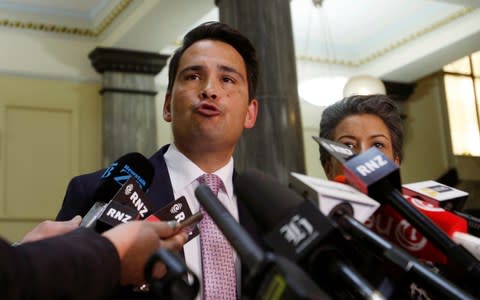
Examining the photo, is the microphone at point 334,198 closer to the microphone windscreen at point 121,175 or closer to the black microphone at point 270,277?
the black microphone at point 270,277

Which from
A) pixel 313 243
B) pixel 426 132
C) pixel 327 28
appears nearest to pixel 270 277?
pixel 313 243

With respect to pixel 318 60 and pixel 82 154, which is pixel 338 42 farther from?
pixel 82 154

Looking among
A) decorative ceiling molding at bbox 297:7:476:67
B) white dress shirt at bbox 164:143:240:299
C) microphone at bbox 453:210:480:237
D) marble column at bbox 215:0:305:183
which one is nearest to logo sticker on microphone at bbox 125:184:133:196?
white dress shirt at bbox 164:143:240:299

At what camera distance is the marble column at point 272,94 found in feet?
14.0

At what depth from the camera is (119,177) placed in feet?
4.73

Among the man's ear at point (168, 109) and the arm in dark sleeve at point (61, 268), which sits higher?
the man's ear at point (168, 109)

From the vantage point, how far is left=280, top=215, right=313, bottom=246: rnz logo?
86cm

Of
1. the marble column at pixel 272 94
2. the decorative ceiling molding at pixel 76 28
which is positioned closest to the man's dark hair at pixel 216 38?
the marble column at pixel 272 94

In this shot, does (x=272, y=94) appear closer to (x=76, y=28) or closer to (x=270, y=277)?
(x=76, y=28)

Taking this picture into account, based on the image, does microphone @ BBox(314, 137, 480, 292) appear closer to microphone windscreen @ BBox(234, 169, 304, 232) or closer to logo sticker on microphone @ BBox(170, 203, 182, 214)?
microphone windscreen @ BBox(234, 169, 304, 232)

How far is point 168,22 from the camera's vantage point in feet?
21.3

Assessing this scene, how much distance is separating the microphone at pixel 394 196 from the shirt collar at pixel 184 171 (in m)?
0.71

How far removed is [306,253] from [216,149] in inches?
39.7

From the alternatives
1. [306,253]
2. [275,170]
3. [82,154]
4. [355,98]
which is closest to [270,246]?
[306,253]
